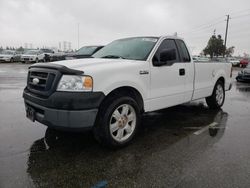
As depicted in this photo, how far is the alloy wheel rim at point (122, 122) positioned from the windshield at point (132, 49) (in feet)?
3.36

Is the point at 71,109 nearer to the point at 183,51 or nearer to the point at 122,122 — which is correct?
the point at 122,122

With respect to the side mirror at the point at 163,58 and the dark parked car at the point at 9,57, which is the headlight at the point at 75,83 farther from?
the dark parked car at the point at 9,57

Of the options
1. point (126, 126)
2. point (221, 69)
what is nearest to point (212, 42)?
point (221, 69)

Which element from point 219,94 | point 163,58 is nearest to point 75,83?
point 163,58

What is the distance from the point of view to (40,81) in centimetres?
365

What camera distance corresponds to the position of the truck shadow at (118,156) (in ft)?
9.36

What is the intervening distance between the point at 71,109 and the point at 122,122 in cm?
93

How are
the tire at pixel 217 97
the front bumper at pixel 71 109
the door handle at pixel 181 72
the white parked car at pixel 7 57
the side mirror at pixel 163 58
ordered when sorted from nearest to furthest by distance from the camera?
1. the front bumper at pixel 71 109
2. the side mirror at pixel 163 58
3. the door handle at pixel 181 72
4. the tire at pixel 217 97
5. the white parked car at pixel 7 57

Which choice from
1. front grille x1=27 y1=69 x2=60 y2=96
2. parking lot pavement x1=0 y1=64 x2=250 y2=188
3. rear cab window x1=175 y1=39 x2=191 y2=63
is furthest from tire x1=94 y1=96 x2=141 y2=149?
rear cab window x1=175 y1=39 x2=191 y2=63

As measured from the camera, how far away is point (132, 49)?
4590mm

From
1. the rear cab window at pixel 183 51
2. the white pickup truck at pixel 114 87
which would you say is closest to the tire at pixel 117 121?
the white pickup truck at pixel 114 87

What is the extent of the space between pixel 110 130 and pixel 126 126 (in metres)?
0.40

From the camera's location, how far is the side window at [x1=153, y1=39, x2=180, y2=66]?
170 inches

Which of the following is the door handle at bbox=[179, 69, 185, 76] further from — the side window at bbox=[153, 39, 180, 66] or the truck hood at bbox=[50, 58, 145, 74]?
the truck hood at bbox=[50, 58, 145, 74]
